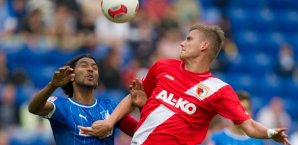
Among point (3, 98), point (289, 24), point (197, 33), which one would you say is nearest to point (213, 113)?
point (197, 33)

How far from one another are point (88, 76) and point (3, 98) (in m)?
6.53

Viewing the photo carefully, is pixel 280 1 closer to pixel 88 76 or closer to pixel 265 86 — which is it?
pixel 265 86

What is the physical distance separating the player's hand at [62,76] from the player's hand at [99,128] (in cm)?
52

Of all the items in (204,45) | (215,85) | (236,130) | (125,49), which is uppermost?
(204,45)

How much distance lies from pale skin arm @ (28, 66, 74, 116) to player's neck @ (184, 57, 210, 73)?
3.37 feet

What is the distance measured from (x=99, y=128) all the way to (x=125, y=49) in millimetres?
8712

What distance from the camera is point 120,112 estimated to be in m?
8.01

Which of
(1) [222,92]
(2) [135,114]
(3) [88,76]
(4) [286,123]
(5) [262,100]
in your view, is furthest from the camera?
(5) [262,100]

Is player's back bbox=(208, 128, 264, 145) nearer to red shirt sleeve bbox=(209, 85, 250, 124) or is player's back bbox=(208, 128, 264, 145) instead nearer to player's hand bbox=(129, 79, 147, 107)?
player's hand bbox=(129, 79, 147, 107)

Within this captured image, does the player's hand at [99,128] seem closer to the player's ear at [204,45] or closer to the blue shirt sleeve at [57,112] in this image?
the blue shirt sleeve at [57,112]

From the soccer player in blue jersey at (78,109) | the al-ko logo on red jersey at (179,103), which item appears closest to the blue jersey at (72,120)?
the soccer player in blue jersey at (78,109)

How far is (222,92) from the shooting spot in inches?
297

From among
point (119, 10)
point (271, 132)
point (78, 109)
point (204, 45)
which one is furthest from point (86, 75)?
point (271, 132)

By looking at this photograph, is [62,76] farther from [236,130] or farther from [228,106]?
[236,130]
